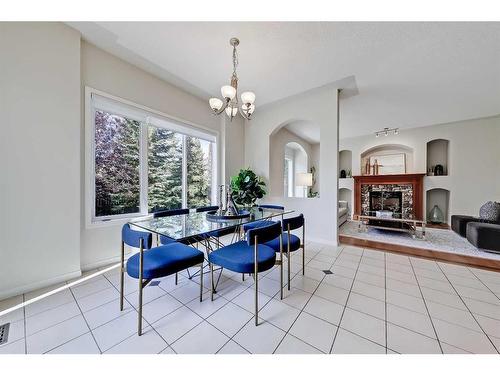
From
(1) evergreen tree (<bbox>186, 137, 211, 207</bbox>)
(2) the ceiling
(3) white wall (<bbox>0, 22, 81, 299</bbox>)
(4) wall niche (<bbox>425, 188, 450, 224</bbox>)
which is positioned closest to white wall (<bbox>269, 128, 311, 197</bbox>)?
(2) the ceiling

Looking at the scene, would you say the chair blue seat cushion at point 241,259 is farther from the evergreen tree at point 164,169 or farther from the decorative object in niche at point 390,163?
the decorative object in niche at point 390,163

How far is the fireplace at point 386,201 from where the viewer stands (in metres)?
5.95

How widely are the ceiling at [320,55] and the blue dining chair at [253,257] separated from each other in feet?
7.07

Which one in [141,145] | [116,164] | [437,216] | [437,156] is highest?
[437,156]

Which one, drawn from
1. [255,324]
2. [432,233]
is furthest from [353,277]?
[432,233]

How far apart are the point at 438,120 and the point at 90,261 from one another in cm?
801

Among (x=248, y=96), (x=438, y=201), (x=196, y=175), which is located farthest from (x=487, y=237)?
(x=196, y=175)

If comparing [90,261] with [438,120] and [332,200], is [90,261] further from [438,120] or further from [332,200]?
[438,120]

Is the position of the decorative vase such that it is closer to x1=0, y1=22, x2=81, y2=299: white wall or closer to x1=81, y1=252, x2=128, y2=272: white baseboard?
x1=81, y1=252, x2=128, y2=272: white baseboard

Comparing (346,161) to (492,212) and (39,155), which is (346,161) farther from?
(39,155)

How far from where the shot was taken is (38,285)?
196cm

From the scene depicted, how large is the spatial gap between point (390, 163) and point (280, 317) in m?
6.51
